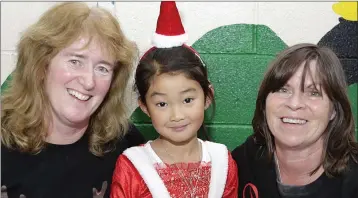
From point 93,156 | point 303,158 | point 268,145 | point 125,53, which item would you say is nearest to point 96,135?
point 93,156

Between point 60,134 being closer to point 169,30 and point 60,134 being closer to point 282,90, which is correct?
point 169,30

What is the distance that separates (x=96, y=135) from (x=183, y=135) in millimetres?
427

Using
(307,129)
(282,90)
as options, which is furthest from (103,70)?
(307,129)

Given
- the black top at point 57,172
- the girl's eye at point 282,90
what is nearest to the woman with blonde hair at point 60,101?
the black top at point 57,172

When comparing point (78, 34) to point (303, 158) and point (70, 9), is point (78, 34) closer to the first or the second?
point (70, 9)

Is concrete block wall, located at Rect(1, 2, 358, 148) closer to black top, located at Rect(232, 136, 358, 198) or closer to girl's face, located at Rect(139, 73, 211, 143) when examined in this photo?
black top, located at Rect(232, 136, 358, 198)

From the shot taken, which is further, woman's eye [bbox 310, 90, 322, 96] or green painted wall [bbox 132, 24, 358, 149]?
green painted wall [bbox 132, 24, 358, 149]

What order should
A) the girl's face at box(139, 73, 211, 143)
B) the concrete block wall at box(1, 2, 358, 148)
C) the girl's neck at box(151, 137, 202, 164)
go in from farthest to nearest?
the concrete block wall at box(1, 2, 358, 148) < the girl's neck at box(151, 137, 202, 164) < the girl's face at box(139, 73, 211, 143)

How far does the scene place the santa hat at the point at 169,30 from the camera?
2.00m

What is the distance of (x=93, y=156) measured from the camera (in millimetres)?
2096

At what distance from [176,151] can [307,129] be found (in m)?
0.50

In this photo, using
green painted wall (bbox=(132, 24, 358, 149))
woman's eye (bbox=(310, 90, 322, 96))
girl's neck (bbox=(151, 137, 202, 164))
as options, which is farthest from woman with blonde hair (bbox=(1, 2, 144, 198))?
woman's eye (bbox=(310, 90, 322, 96))

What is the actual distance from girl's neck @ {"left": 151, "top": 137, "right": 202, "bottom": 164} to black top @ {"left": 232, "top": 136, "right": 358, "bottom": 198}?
0.24 metres

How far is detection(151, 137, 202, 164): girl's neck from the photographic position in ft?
6.51
